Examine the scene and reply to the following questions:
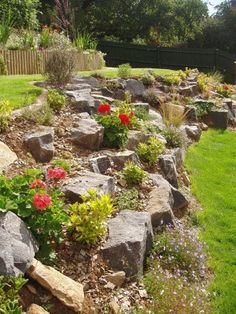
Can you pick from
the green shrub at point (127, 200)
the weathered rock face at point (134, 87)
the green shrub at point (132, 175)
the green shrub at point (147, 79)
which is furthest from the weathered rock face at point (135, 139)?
the green shrub at point (147, 79)

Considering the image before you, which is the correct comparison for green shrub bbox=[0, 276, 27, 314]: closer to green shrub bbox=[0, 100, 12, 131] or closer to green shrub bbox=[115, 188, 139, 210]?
green shrub bbox=[115, 188, 139, 210]

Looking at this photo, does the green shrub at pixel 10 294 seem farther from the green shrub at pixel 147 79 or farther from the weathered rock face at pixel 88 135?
the green shrub at pixel 147 79

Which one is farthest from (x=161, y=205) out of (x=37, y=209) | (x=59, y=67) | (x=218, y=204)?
(x=59, y=67)

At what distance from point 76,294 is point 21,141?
8.01 feet

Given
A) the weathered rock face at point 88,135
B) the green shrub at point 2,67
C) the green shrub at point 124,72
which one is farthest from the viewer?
the green shrub at point 124,72

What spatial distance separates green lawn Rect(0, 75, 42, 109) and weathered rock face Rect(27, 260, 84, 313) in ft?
11.2

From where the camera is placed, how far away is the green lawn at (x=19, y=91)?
652 centimetres

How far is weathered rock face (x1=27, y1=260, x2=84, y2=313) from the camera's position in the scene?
3180 millimetres

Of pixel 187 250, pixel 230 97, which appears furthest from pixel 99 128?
pixel 230 97

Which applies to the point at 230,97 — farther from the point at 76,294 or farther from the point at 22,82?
the point at 76,294

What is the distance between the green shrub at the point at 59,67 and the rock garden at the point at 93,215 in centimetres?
58

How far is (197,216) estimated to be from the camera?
220 inches

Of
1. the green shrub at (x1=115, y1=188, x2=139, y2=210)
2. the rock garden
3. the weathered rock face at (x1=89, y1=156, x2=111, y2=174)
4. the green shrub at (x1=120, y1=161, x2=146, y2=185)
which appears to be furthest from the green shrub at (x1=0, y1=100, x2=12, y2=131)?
the green shrub at (x1=115, y1=188, x2=139, y2=210)

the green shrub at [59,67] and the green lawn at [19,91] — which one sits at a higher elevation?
the green shrub at [59,67]
